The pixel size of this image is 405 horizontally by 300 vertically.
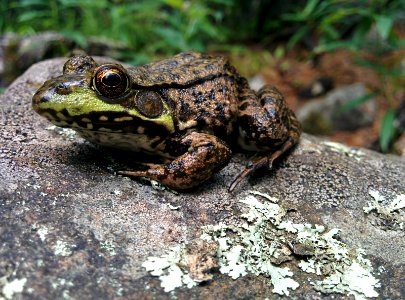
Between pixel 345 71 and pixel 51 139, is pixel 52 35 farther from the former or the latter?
pixel 345 71

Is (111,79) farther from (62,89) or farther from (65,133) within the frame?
(65,133)

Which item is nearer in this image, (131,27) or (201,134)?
(201,134)

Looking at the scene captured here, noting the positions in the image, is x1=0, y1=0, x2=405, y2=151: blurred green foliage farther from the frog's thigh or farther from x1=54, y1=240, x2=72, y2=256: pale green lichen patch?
x1=54, y1=240, x2=72, y2=256: pale green lichen patch

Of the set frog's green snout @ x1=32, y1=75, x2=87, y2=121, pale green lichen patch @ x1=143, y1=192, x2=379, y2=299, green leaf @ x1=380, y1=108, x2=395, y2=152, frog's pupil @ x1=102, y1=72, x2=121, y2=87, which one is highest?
frog's pupil @ x1=102, y1=72, x2=121, y2=87

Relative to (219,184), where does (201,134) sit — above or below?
above

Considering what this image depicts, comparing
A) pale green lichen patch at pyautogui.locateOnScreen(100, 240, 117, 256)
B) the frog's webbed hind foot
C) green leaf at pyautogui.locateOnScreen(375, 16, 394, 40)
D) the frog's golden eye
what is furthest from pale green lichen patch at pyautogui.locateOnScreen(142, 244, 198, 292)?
green leaf at pyautogui.locateOnScreen(375, 16, 394, 40)

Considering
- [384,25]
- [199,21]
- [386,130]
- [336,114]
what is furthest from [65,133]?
[336,114]

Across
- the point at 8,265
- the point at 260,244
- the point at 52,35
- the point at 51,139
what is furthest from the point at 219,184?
the point at 52,35

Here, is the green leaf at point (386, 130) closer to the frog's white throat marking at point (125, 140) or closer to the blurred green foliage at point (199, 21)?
the blurred green foliage at point (199, 21)
